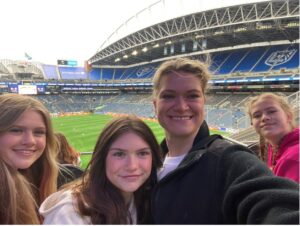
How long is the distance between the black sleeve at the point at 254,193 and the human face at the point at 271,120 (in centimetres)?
173

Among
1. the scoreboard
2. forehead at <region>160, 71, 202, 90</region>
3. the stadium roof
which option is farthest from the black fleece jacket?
the scoreboard

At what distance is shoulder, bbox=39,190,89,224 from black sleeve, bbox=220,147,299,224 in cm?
91

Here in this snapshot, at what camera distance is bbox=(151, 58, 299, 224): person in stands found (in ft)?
4.50

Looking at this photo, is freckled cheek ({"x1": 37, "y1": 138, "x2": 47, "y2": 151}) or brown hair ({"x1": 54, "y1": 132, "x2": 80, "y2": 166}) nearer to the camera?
freckled cheek ({"x1": 37, "y1": 138, "x2": 47, "y2": 151})

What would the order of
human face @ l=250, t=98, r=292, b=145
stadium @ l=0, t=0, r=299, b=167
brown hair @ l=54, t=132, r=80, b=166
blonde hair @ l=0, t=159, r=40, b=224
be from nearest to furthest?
blonde hair @ l=0, t=159, r=40, b=224 < human face @ l=250, t=98, r=292, b=145 < brown hair @ l=54, t=132, r=80, b=166 < stadium @ l=0, t=0, r=299, b=167

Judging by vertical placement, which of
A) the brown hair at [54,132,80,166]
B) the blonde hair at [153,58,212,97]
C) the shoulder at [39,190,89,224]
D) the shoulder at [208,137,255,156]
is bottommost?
the brown hair at [54,132,80,166]

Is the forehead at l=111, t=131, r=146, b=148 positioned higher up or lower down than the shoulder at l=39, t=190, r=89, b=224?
higher up

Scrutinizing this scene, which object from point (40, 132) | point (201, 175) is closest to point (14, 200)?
point (40, 132)

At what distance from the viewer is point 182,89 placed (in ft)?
6.77

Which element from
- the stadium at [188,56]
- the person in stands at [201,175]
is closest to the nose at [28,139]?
the person in stands at [201,175]

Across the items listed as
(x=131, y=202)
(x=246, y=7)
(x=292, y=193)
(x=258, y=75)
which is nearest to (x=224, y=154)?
(x=292, y=193)

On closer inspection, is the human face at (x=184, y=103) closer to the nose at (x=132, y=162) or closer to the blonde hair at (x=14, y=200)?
the nose at (x=132, y=162)

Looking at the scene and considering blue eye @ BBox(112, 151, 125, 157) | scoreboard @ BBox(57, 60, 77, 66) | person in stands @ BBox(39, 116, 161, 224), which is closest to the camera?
person in stands @ BBox(39, 116, 161, 224)

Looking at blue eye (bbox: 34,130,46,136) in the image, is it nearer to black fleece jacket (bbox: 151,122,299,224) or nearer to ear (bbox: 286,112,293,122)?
black fleece jacket (bbox: 151,122,299,224)
